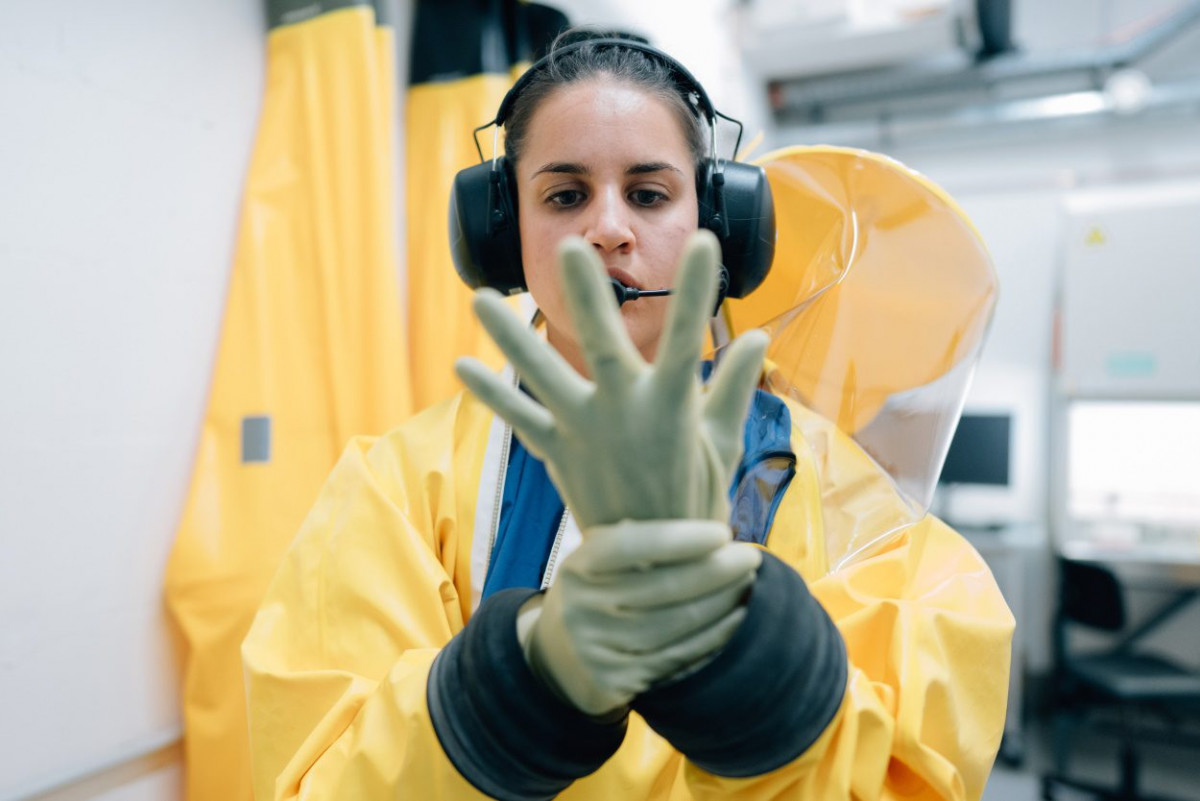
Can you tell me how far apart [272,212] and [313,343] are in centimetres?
24

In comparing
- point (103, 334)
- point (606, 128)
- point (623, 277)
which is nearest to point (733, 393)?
point (623, 277)

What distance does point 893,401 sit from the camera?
817mm

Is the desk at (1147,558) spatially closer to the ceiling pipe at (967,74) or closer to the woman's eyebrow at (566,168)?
the ceiling pipe at (967,74)

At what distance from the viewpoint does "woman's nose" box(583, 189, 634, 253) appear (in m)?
0.74

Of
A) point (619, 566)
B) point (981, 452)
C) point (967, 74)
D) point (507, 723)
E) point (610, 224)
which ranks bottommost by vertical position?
point (981, 452)

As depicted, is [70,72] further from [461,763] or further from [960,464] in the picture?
[960,464]

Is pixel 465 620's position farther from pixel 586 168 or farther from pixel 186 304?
pixel 186 304

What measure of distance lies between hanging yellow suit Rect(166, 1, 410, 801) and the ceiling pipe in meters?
2.81

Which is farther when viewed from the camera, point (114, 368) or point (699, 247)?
point (114, 368)

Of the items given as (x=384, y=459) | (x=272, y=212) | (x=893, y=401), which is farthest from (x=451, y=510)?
(x=272, y=212)

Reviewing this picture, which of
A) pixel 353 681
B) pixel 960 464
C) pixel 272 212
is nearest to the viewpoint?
pixel 353 681

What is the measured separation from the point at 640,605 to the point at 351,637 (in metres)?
0.38

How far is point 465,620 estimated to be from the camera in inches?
32.0

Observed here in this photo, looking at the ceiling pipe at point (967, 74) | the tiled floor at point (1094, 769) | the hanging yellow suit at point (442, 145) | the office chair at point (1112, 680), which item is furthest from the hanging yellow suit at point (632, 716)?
the ceiling pipe at point (967, 74)
